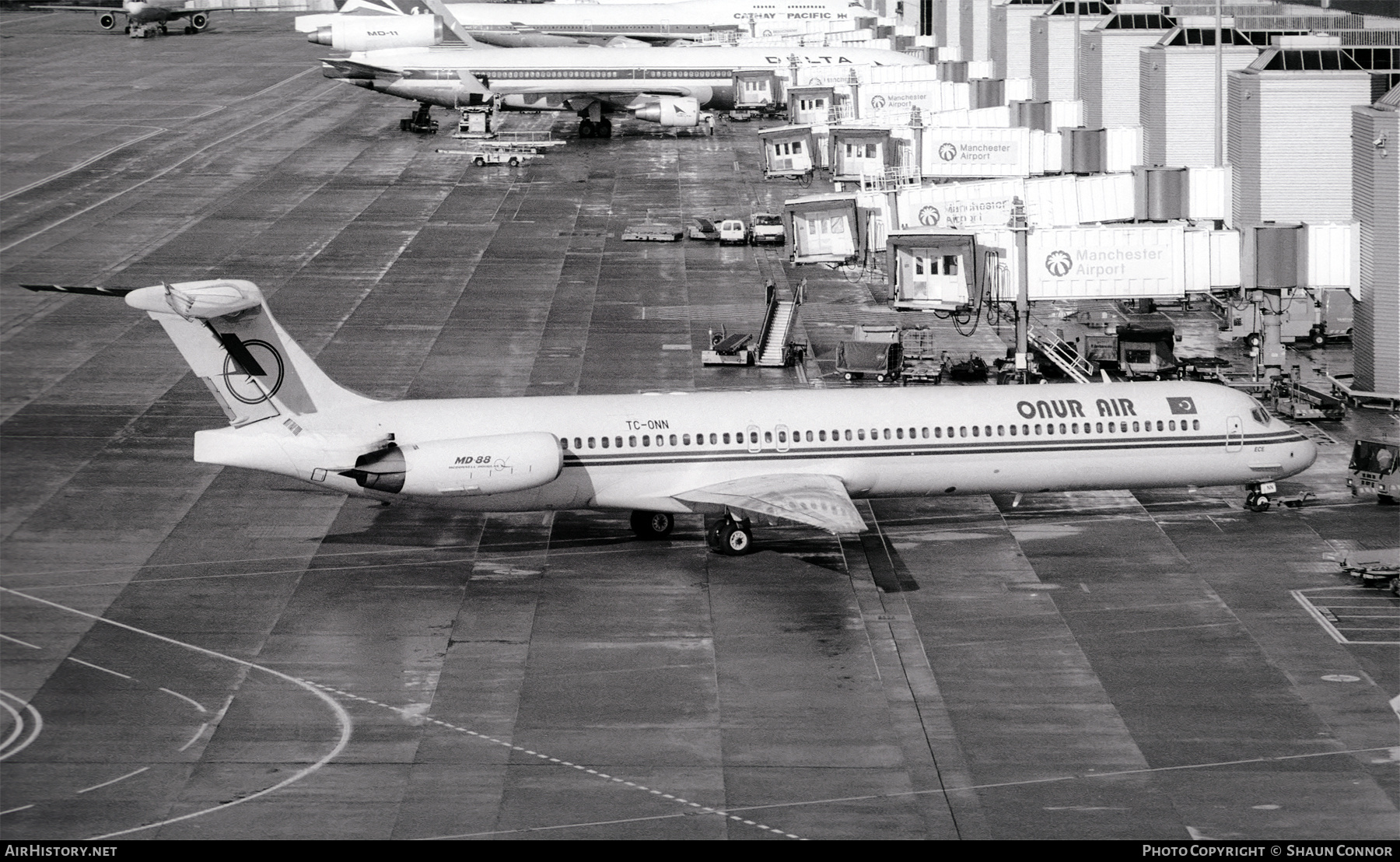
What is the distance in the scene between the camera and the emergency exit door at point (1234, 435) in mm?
42500

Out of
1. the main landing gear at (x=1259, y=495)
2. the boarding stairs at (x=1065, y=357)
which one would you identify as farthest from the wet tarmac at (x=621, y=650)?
the boarding stairs at (x=1065, y=357)

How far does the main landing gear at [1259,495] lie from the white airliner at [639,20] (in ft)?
340

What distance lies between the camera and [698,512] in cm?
4075

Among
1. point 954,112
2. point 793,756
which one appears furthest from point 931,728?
point 954,112

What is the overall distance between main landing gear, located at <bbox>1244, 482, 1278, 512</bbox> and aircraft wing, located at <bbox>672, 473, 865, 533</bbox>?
998 cm

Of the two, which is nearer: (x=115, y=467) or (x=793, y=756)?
(x=793, y=756)

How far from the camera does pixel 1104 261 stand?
54656 mm

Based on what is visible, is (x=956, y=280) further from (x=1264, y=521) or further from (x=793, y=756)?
(x=793, y=756)

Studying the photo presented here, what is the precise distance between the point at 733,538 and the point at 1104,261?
20.1 metres

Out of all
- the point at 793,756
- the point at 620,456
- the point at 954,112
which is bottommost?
the point at 793,756

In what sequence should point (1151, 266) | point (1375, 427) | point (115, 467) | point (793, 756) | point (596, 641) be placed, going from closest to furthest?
point (793, 756) → point (596, 641) → point (115, 467) → point (1375, 427) → point (1151, 266)

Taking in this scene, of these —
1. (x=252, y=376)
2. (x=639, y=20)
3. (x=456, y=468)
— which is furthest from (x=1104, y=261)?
(x=639, y=20)

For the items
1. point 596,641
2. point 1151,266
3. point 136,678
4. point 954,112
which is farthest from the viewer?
point 954,112

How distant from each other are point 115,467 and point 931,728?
24.3 metres
